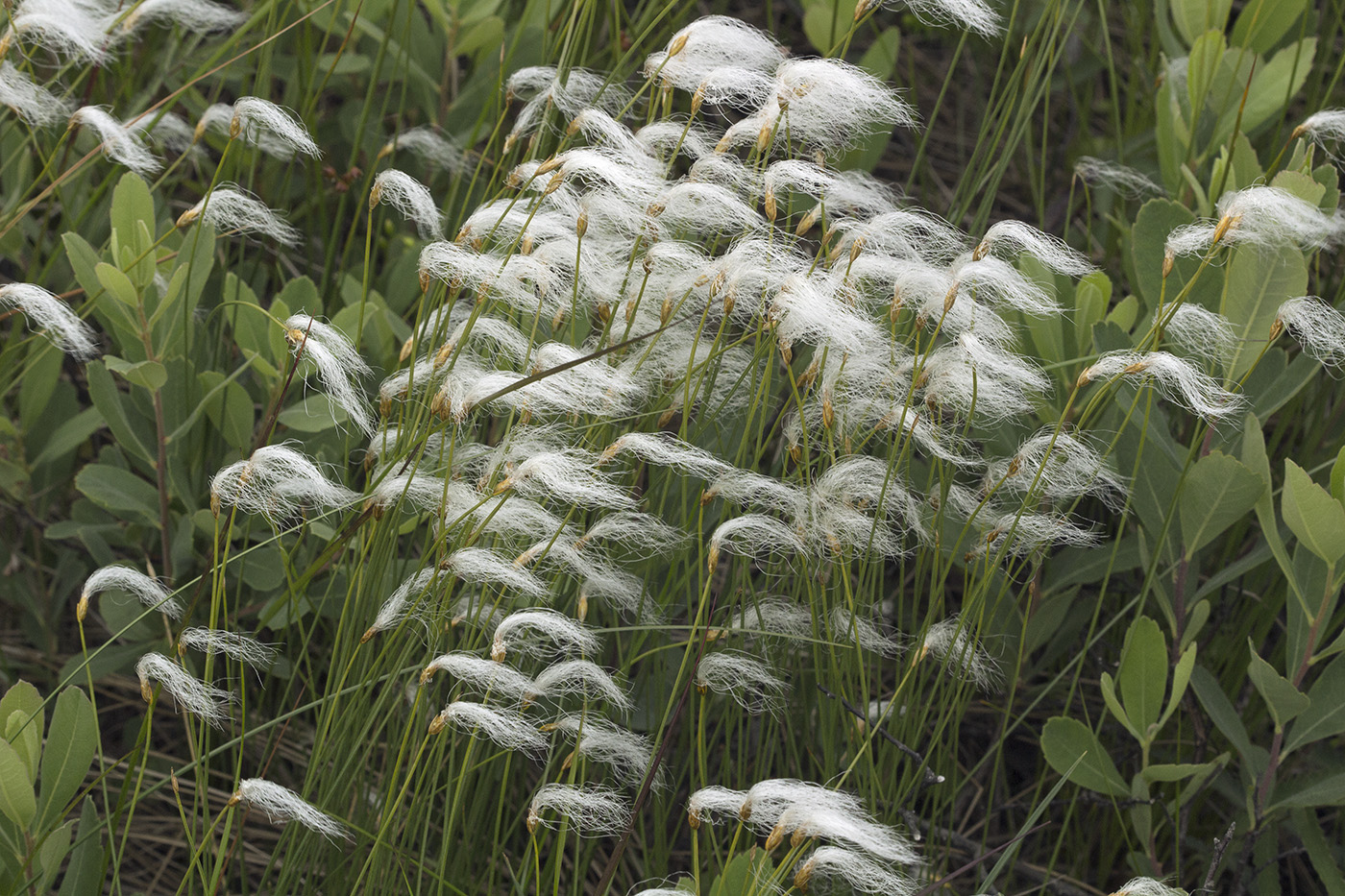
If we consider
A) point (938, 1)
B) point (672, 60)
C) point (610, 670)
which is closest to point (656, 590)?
point (610, 670)

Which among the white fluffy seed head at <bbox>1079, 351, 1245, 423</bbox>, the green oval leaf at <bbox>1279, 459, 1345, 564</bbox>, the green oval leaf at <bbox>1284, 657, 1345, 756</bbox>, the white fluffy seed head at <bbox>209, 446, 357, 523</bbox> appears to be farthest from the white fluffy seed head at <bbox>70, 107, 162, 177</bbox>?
the green oval leaf at <bbox>1284, 657, 1345, 756</bbox>

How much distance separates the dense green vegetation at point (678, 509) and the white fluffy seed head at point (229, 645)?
0.02m

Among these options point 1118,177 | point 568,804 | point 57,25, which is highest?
point 1118,177

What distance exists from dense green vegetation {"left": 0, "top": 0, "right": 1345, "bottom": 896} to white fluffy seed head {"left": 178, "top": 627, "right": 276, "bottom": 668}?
18mm

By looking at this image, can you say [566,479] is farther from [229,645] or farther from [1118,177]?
[1118,177]

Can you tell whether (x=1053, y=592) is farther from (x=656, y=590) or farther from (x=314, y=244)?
(x=314, y=244)

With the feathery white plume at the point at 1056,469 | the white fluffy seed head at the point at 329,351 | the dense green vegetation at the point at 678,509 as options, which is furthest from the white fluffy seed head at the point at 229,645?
the feathery white plume at the point at 1056,469

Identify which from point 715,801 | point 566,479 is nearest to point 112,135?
point 566,479

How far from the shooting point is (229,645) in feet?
3.35

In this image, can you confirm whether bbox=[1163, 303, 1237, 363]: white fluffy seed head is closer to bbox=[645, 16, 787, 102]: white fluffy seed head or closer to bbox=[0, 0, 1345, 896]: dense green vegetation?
bbox=[0, 0, 1345, 896]: dense green vegetation

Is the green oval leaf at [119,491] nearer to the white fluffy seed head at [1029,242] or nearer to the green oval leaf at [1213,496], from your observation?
the white fluffy seed head at [1029,242]

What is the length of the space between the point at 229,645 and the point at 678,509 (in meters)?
0.51

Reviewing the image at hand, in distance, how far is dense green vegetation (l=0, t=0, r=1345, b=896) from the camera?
1.01 meters

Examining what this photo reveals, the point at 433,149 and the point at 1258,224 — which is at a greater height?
the point at 1258,224
